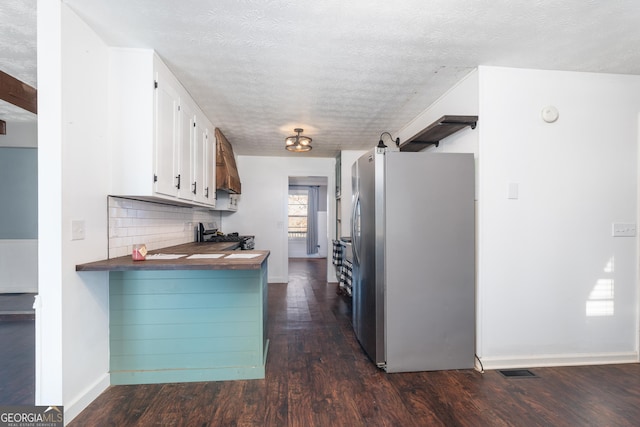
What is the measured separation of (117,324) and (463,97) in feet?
10.7

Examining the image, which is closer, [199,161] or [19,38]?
[19,38]

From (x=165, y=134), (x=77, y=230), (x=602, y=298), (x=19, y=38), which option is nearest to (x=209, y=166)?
(x=165, y=134)

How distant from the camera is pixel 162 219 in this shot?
118 inches

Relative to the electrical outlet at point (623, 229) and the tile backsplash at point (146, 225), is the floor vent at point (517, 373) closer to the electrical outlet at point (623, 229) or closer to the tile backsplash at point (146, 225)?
the electrical outlet at point (623, 229)

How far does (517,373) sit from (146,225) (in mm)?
3298

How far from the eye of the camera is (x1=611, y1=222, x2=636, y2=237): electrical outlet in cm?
241

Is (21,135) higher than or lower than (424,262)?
higher

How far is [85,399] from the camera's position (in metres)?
1.77

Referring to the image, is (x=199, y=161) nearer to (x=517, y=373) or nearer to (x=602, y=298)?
(x=517, y=373)

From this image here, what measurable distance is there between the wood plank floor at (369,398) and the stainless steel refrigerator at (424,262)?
19 centimetres

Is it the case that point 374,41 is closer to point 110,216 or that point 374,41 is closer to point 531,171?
point 531,171

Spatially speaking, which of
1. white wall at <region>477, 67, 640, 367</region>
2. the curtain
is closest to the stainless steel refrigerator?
white wall at <region>477, 67, 640, 367</region>

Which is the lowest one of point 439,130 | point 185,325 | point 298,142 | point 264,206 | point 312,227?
point 185,325

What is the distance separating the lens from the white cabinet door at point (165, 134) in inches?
83.7
